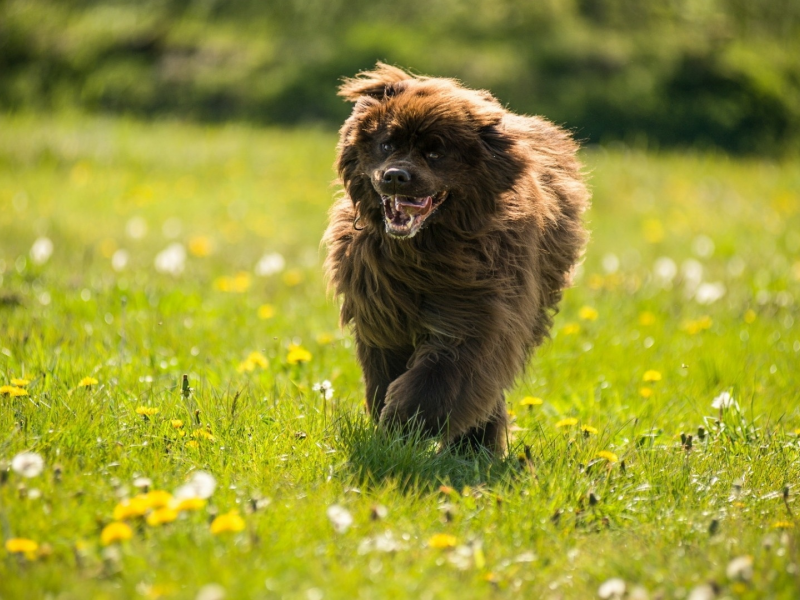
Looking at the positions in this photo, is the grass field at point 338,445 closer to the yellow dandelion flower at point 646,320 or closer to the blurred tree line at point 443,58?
the yellow dandelion flower at point 646,320

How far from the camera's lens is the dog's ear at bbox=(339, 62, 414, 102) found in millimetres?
4035

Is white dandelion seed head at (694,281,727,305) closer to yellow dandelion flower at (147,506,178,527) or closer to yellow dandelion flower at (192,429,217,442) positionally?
yellow dandelion flower at (192,429,217,442)

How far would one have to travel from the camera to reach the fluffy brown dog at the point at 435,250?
12.3 ft

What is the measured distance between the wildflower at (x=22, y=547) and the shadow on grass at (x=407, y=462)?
42.5 inches

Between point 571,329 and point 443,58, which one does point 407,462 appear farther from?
point 443,58

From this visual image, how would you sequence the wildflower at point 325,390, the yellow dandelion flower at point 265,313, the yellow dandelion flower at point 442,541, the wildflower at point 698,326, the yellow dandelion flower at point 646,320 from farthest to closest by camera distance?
the yellow dandelion flower at point 646,320 < the wildflower at point 698,326 < the yellow dandelion flower at point 265,313 < the wildflower at point 325,390 < the yellow dandelion flower at point 442,541

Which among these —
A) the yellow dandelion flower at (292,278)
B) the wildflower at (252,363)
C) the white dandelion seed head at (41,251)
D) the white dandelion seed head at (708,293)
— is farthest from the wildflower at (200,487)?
the white dandelion seed head at (708,293)

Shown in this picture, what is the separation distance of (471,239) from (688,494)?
1277mm

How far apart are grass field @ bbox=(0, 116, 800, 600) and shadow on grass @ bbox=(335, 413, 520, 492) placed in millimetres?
11

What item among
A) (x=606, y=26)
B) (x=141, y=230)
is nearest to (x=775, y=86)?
(x=606, y=26)

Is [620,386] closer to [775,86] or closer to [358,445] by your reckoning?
[358,445]

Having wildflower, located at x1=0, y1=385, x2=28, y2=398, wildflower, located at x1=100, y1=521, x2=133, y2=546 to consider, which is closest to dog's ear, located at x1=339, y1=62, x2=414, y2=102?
wildflower, located at x1=0, y1=385, x2=28, y2=398

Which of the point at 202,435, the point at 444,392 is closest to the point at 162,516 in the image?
the point at 202,435

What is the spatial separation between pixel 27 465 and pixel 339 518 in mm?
922
